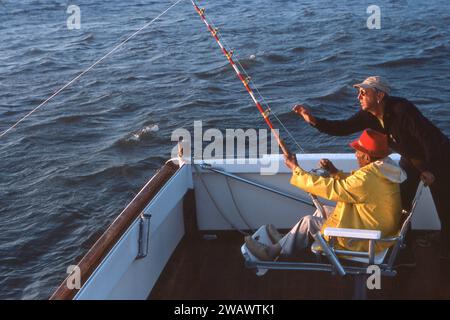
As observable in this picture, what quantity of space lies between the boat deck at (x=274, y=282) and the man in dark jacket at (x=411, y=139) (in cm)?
46

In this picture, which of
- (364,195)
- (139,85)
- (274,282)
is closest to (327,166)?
(364,195)

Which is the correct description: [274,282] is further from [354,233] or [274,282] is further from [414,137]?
[414,137]

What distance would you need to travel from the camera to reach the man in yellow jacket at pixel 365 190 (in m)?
3.46

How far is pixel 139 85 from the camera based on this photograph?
1347 cm

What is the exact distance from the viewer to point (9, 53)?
15477mm

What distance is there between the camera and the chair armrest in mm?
3326

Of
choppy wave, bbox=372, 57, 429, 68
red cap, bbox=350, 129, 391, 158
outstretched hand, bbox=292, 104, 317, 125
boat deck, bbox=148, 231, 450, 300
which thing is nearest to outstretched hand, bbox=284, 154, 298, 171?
outstretched hand, bbox=292, 104, 317, 125

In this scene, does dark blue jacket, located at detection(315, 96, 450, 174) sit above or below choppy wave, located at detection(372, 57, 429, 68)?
above

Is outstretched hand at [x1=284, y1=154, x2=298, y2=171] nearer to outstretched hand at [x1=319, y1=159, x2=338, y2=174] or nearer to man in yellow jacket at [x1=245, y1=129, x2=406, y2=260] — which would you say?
man in yellow jacket at [x1=245, y1=129, x2=406, y2=260]

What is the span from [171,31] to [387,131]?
13.7m

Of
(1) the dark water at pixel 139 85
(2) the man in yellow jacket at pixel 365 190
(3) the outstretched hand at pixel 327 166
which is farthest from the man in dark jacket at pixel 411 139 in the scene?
(1) the dark water at pixel 139 85

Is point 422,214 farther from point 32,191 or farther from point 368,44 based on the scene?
point 368,44

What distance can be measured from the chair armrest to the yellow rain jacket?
190mm

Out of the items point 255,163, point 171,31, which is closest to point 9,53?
point 171,31
